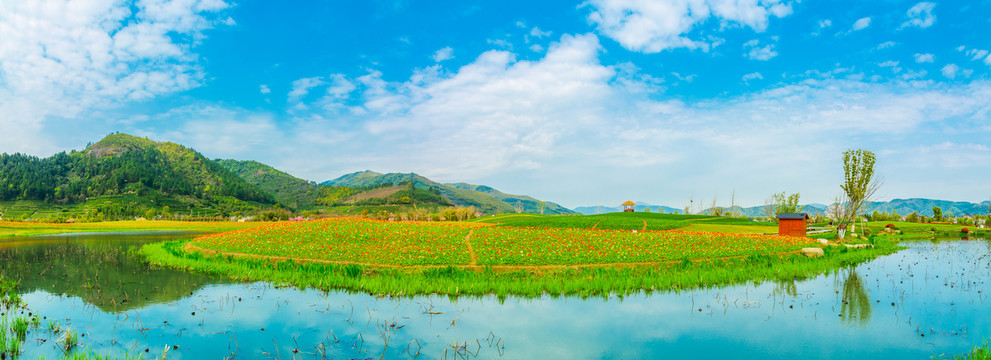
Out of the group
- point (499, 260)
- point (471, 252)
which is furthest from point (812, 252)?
point (471, 252)

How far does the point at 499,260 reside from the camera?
18.5m

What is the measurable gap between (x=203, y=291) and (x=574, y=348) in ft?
41.9

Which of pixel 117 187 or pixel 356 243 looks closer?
pixel 356 243

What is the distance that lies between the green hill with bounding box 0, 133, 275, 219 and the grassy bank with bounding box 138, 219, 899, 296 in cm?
13165

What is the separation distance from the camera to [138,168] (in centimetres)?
17425

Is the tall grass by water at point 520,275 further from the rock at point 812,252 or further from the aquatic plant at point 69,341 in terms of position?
the aquatic plant at point 69,341

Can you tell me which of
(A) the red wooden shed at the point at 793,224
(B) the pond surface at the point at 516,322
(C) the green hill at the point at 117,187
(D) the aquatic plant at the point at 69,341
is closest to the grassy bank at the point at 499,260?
(B) the pond surface at the point at 516,322

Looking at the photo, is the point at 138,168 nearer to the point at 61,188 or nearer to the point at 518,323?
the point at 61,188

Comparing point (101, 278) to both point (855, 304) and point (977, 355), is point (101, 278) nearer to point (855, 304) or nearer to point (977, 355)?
point (977, 355)

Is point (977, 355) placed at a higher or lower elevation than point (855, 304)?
higher

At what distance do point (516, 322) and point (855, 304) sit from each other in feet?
32.3

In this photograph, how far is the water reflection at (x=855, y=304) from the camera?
10.8m

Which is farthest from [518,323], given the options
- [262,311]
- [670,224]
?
[670,224]

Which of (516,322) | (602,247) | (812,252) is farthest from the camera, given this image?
(812,252)
